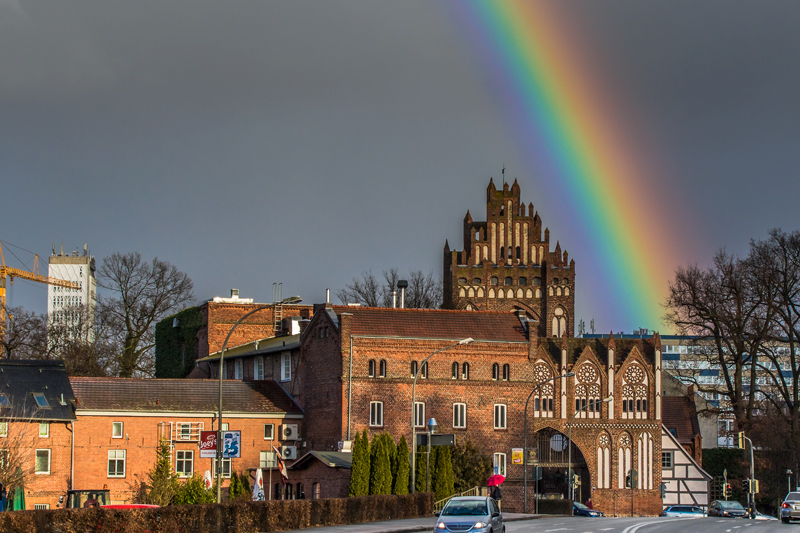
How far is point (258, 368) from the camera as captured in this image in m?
80.1

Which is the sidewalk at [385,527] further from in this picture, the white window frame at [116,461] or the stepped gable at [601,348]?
the stepped gable at [601,348]

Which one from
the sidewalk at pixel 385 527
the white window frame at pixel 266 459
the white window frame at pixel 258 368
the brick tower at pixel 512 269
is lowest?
the sidewalk at pixel 385 527

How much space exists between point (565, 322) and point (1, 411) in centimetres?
5636

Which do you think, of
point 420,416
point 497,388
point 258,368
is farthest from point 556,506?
point 258,368

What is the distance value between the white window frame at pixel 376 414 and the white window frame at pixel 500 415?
25.4ft

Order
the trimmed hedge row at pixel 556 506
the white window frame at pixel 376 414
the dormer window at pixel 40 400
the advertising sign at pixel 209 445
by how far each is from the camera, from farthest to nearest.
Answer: the white window frame at pixel 376 414 < the trimmed hedge row at pixel 556 506 < the dormer window at pixel 40 400 < the advertising sign at pixel 209 445

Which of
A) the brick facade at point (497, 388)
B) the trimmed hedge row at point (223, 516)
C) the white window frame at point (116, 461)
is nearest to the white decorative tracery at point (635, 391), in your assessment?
the brick facade at point (497, 388)

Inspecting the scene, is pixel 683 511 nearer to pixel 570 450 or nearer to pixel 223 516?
pixel 570 450

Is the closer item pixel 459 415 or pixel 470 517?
pixel 470 517

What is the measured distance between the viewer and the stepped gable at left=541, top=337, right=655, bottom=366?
80.4 meters

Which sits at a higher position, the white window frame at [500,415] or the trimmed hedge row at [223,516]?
the white window frame at [500,415]

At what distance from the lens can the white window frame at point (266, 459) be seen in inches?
2717

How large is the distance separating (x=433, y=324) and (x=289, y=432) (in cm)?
1133

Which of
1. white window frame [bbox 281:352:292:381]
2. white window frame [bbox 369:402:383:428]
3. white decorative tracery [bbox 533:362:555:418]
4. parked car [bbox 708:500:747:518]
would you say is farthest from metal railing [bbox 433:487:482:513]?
parked car [bbox 708:500:747:518]
